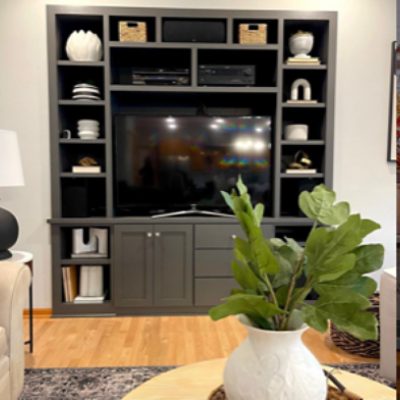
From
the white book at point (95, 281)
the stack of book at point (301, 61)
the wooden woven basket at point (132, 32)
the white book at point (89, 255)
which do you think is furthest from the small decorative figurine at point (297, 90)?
the white book at point (95, 281)

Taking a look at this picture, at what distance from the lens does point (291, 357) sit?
2.93 ft

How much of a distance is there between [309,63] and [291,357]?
284cm

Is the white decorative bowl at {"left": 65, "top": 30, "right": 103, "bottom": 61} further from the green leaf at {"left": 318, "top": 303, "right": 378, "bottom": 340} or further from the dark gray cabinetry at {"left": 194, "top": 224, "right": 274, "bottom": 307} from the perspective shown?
the green leaf at {"left": 318, "top": 303, "right": 378, "bottom": 340}

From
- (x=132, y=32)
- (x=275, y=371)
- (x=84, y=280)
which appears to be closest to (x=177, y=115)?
(x=132, y=32)

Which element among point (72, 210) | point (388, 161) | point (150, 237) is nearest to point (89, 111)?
point (72, 210)

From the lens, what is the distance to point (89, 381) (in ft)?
7.23

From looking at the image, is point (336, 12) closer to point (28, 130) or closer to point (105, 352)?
point (28, 130)

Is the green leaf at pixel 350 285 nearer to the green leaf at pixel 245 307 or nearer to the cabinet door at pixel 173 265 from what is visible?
the green leaf at pixel 245 307

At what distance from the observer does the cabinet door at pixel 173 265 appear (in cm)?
322

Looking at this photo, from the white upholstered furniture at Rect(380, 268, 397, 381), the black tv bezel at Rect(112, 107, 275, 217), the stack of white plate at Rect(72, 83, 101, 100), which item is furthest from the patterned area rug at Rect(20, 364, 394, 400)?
the stack of white plate at Rect(72, 83, 101, 100)

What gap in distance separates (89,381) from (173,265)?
3.93 feet

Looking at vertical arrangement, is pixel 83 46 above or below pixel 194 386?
above

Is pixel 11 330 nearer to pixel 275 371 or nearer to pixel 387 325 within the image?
pixel 275 371

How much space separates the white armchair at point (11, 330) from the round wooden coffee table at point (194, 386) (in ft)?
2.88
